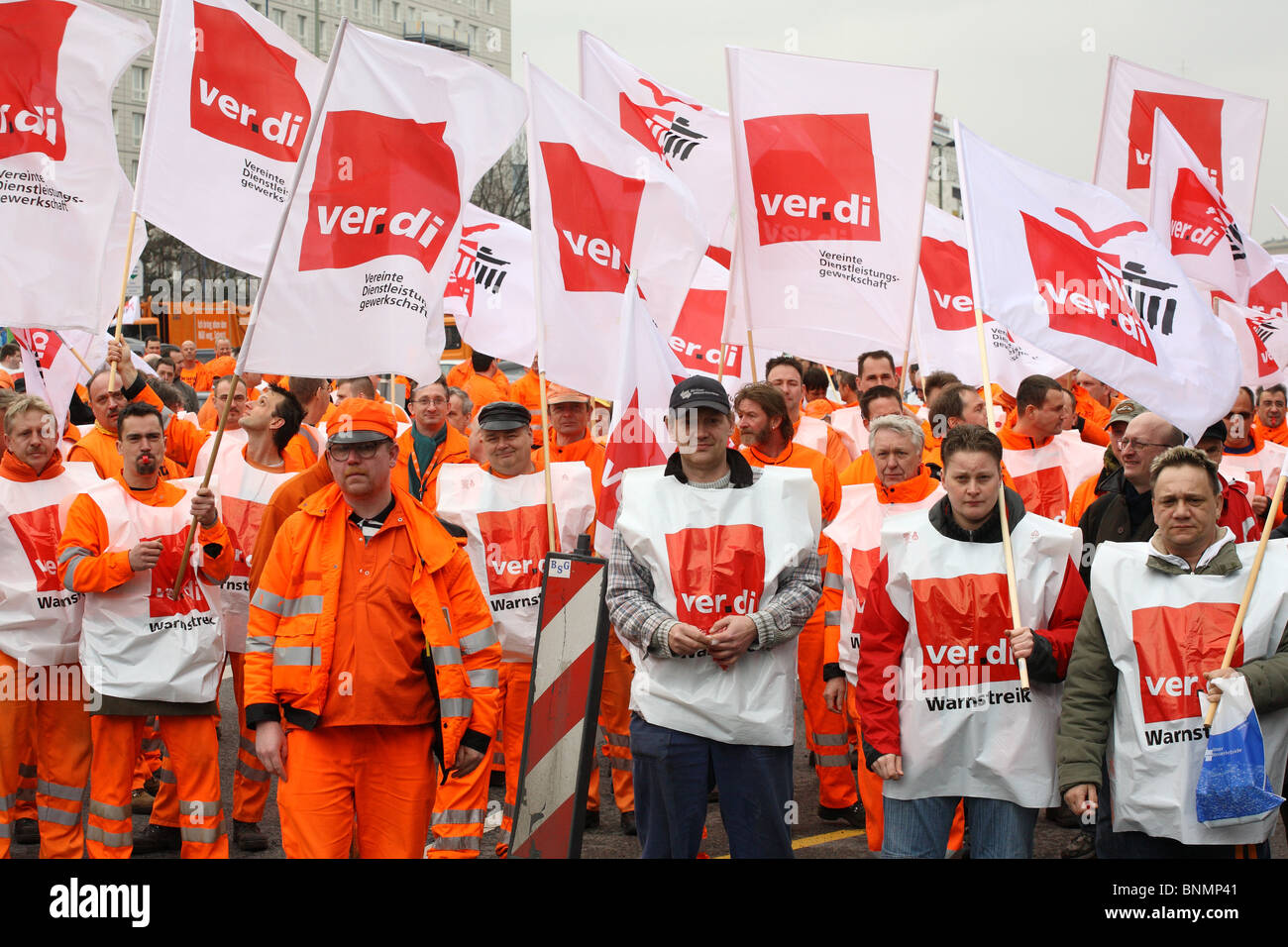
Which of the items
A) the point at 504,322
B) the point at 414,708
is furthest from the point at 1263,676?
the point at 504,322

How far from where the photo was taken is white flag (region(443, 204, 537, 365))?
11.1m

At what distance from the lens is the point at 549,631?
5.55 m

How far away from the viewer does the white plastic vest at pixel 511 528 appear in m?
7.08

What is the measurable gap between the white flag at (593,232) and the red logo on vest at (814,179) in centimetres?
47

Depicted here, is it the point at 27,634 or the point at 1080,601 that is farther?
the point at 27,634

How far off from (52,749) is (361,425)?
265 cm

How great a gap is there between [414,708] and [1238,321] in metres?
6.95

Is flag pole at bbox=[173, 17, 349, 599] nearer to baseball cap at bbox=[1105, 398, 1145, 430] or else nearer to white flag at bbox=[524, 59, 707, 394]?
white flag at bbox=[524, 59, 707, 394]

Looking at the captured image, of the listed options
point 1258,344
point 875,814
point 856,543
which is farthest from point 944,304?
point 875,814

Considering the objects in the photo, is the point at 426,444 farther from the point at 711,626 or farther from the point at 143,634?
the point at 711,626

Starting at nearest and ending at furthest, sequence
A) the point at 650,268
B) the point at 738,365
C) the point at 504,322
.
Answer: the point at 650,268, the point at 738,365, the point at 504,322

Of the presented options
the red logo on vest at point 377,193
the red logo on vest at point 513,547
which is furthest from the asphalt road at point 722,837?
the red logo on vest at point 377,193

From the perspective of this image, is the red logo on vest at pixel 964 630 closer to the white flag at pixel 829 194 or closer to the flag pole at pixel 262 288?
the white flag at pixel 829 194

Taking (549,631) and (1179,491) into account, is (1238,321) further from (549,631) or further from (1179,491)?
(549,631)
